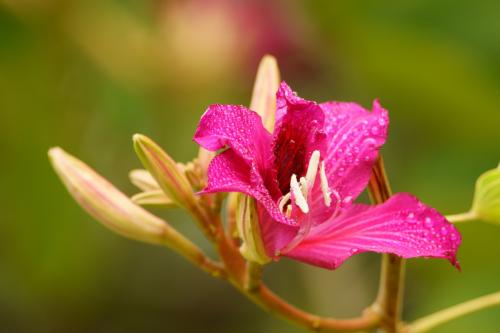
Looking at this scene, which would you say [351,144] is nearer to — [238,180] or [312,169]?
[312,169]

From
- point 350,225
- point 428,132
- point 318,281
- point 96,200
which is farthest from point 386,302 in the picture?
point 428,132

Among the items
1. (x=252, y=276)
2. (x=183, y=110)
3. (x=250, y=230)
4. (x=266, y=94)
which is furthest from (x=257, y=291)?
(x=183, y=110)

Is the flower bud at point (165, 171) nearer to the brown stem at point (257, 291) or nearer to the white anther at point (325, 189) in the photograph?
the brown stem at point (257, 291)

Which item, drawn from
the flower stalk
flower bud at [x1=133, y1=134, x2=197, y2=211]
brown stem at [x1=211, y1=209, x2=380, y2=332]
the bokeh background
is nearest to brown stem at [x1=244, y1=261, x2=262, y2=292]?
brown stem at [x1=211, y1=209, x2=380, y2=332]

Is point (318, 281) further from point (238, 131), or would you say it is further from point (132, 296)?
point (238, 131)

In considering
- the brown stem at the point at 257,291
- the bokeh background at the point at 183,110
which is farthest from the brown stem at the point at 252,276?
the bokeh background at the point at 183,110

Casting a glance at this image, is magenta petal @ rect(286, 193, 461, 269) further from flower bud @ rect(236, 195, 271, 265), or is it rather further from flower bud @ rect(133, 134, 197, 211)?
flower bud @ rect(133, 134, 197, 211)
